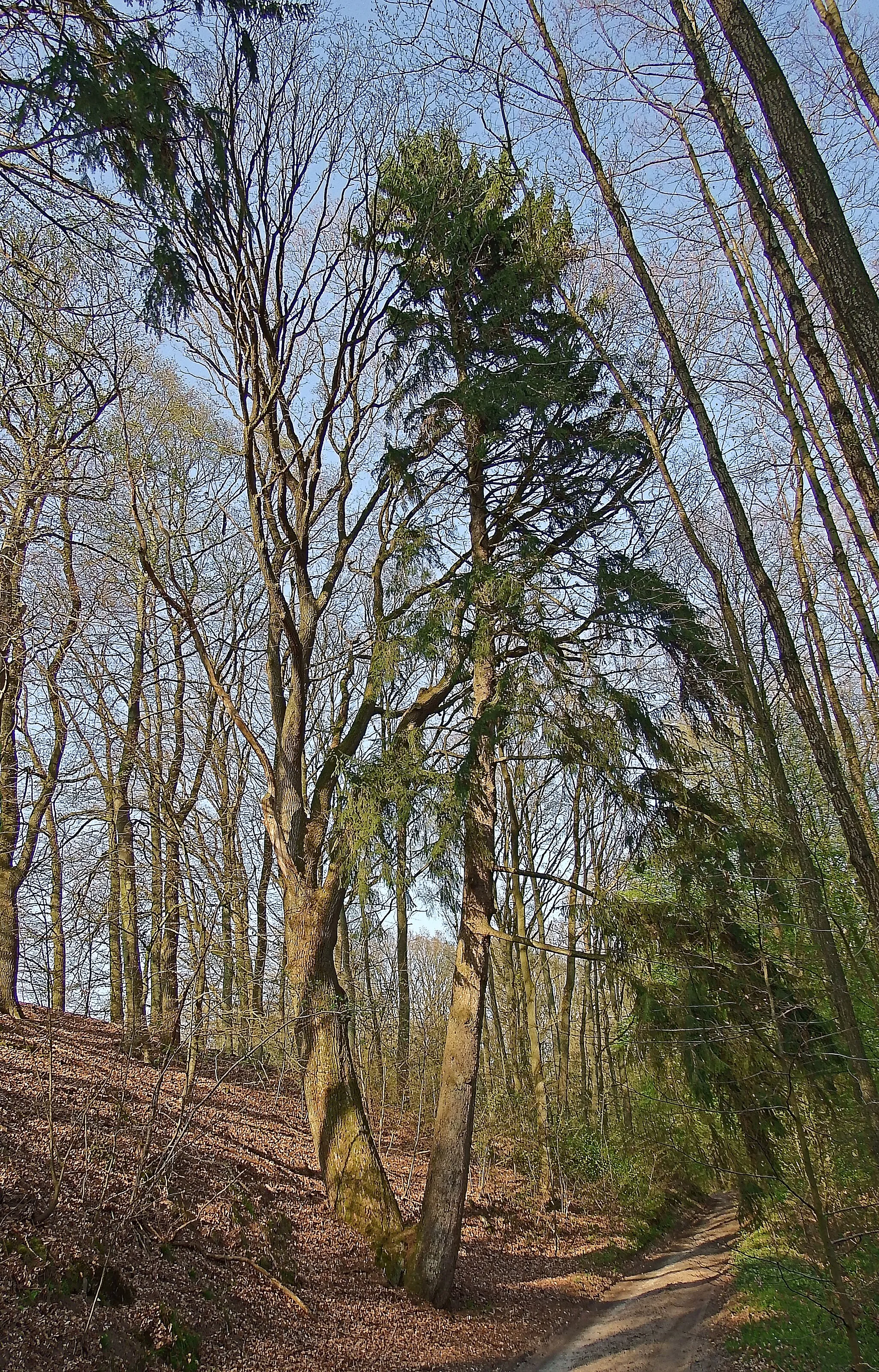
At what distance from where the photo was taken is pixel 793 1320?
7836 mm

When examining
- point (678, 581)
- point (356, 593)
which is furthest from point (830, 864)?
point (356, 593)

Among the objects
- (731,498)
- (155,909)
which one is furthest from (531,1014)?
(731,498)

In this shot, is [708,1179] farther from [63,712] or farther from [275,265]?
[275,265]

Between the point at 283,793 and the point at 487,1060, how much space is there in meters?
11.7

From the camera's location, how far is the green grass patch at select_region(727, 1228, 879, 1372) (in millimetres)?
6281

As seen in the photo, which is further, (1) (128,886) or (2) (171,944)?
(1) (128,886)

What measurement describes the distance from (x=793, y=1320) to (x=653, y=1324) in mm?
1511

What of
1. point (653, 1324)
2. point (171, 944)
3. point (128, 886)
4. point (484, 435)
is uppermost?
point (484, 435)

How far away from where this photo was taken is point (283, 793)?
28.6 ft

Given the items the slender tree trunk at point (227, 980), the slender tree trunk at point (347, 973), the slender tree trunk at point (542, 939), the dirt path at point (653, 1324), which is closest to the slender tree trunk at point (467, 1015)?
the dirt path at point (653, 1324)

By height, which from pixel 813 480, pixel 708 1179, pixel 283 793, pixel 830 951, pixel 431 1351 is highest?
pixel 813 480

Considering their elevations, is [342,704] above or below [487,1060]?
above

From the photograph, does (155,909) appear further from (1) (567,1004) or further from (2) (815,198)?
(1) (567,1004)

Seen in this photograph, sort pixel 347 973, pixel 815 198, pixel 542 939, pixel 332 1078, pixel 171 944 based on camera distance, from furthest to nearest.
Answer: pixel 542 939, pixel 347 973, pixel 171 944, pixel 332 1078, pixel 815 198
